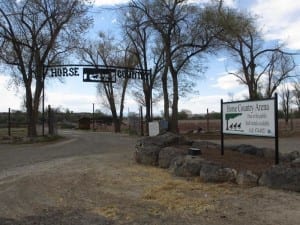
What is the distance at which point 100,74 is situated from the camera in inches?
1240

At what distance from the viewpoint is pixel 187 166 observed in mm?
11328

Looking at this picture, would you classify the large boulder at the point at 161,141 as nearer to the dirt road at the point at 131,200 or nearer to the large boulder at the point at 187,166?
the dirt road at the point at 131,200

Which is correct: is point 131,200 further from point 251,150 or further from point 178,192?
point 251,150

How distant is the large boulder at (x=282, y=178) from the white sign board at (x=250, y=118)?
70.7 inches

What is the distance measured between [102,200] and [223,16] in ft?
85.3

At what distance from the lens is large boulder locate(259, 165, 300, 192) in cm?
907

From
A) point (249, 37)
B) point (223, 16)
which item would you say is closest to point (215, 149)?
point (223, 16)

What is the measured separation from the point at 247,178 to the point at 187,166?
1759 mm

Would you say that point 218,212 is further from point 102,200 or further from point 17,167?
point 17,167

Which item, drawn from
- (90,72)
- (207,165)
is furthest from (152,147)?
(90,72)

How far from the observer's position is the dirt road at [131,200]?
24.2 feet

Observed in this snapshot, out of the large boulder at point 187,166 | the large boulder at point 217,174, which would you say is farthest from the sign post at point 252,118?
the large boulder at point 187,166

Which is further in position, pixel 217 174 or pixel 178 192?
pixel 217 174

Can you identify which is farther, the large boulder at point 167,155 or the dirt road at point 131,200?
the large boulder at point 167,155
